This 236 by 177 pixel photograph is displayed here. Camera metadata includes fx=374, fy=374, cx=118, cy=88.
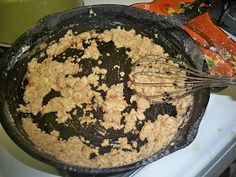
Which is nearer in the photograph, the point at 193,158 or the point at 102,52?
the point at 193,158

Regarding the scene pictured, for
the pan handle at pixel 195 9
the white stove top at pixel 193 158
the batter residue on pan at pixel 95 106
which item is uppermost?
the pan handle at pixel 195 9

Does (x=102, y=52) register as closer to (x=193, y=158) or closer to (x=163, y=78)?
(x=163, y=78)

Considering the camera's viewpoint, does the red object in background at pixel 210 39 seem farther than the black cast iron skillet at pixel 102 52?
Yes

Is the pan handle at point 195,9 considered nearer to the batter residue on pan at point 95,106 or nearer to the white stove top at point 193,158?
the batter residue on pan at point 95,106

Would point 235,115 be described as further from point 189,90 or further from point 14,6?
point 14,6

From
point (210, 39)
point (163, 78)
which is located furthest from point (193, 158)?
point (210, 39)

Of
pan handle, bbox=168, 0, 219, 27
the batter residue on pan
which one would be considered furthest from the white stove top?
pan handle, bbox=168, 0, 219, 27

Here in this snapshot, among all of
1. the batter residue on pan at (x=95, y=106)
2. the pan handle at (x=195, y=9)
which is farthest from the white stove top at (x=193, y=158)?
the pan handle at (x=195, y=9)
